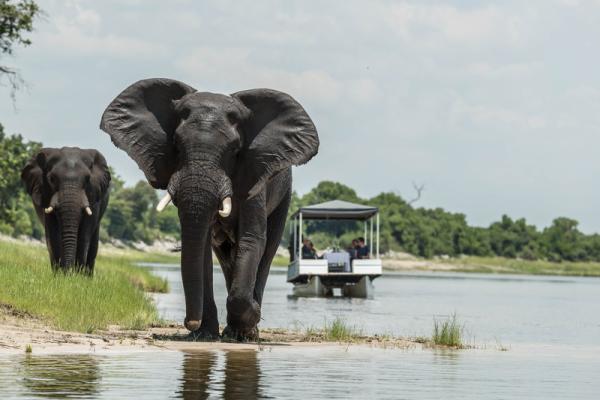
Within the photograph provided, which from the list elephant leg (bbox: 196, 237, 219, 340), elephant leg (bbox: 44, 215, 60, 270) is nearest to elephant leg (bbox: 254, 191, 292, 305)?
elephant leg (bbox: 196, 237, 219, 340)

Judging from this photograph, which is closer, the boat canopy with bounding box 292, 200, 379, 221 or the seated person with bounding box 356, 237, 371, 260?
the boat canopy with bounding box 292, 200, 379, 221

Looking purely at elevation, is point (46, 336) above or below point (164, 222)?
below

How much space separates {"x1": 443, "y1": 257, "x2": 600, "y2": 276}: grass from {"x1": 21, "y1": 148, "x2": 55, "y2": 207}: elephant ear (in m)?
112

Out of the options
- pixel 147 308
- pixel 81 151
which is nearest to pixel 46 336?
pixel 147 308

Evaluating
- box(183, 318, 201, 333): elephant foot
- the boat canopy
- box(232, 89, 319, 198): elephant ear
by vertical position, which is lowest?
box(183, 318, 201, 333): elephant foot

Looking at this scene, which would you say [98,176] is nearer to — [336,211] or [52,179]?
[52,179]

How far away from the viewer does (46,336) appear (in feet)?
49.7

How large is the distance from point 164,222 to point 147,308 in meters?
119

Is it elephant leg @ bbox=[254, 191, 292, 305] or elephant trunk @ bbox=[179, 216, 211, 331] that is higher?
elephant leg @ bbox=[254, 191, 292, 305]

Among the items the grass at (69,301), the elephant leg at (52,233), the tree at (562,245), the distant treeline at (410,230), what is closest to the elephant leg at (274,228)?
the grass at (69,301)

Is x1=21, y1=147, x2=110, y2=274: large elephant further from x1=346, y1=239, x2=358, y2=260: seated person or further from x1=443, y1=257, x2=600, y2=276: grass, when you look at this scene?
x1=443, y1=257, x2=600, y2=276: grass

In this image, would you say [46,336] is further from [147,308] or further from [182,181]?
[147,308]

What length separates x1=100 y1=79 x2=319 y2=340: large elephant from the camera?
578 inches

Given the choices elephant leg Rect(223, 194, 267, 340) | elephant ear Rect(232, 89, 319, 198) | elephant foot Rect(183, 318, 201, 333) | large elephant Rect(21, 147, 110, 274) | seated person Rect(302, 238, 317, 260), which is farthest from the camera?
seated person Rect(302, 238, 317, 260)
